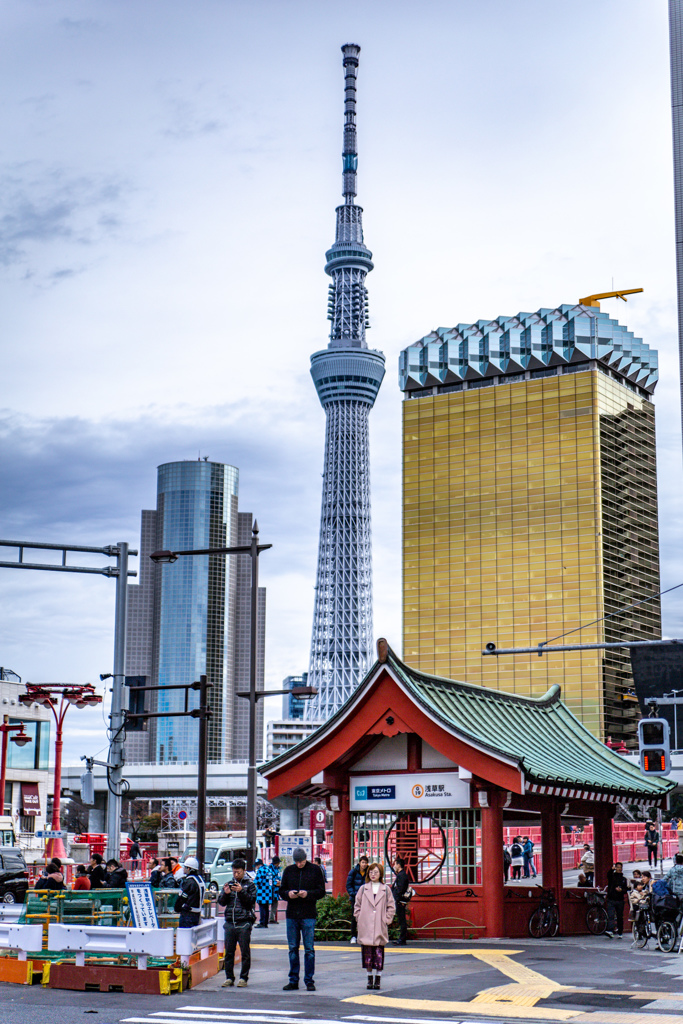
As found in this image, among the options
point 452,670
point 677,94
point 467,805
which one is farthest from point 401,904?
point 452,670

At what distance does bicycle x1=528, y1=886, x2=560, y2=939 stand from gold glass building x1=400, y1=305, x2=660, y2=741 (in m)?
150

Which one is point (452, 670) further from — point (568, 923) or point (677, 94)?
point (568, 923)

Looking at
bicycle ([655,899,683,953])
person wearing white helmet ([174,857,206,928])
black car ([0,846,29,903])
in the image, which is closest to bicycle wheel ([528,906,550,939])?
bicycle ([655,899,683,953])

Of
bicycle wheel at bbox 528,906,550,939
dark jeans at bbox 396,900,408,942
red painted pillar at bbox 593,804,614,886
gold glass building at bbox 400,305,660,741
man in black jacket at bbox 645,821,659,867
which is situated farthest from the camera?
gold glass building at bbox 400,305,660,741

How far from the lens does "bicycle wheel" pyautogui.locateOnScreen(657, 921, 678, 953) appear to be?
23.8 metres

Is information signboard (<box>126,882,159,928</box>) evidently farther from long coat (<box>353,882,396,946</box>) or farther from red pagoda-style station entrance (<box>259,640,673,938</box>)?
red pagoda-style station entrance (<box>259,640,673,938</box>)

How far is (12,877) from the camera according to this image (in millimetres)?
41281

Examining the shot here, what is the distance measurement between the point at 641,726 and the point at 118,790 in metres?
11.1

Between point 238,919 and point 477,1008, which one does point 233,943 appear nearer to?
point 238,919

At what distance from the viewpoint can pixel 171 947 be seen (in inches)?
718

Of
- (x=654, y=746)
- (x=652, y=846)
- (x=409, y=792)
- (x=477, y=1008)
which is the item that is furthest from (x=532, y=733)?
(x=652, y=846)

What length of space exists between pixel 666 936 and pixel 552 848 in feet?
17.1

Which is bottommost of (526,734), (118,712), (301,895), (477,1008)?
(477,1008)

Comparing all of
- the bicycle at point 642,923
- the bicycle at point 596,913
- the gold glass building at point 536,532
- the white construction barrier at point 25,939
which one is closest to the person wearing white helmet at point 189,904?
the white construction barrier at point 25,939
